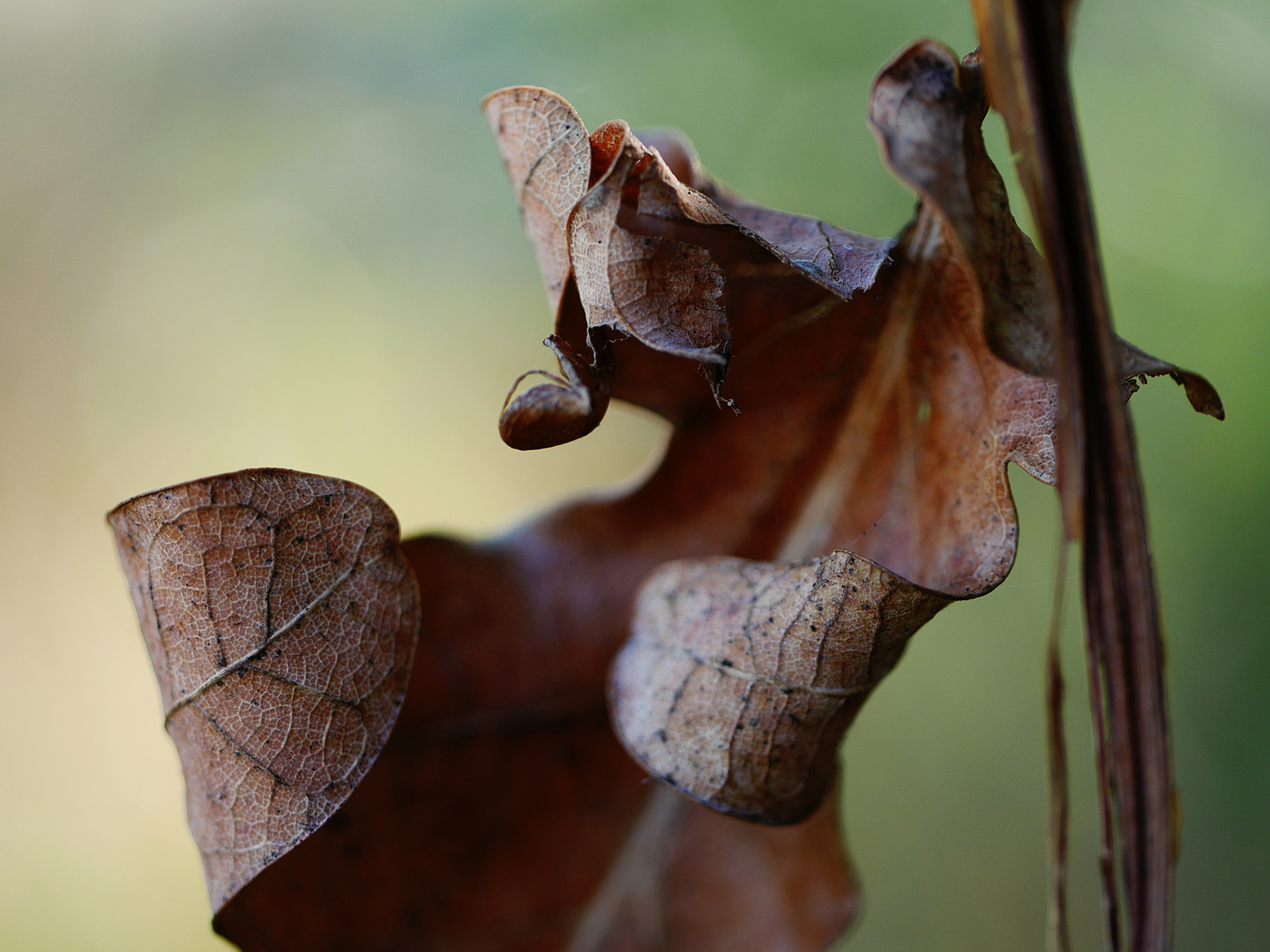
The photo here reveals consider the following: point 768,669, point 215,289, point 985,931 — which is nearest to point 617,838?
point 768,669

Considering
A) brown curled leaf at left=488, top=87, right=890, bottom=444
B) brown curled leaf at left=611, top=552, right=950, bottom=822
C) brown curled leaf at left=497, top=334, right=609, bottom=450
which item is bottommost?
brown curled leaf at left=611, top=552, right=950, bottom=822

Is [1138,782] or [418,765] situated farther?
[418,765]

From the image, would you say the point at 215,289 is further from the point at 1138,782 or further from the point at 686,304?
the point at 1138,782

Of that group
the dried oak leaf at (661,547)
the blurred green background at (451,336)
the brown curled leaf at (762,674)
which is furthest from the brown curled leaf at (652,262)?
the blurred green background at (451,336)

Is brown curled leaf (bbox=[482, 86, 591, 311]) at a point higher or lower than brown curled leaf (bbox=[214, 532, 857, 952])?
higher

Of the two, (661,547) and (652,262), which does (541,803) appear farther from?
(652,262)

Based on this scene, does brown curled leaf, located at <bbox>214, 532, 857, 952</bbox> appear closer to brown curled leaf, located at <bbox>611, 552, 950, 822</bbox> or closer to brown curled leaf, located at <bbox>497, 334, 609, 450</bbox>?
brown curled leaf, located at <bbox>611, 552, 950, 822</bbox>

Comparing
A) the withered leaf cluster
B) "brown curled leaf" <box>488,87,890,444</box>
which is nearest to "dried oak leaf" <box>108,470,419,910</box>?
the withered leaf cluster

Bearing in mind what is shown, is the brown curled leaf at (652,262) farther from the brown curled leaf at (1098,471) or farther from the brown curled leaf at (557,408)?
the brown curled leaf at (1098,471)

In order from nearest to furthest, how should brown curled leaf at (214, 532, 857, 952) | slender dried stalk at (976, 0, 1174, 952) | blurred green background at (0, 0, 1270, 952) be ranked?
slender dried stalk at (976, 0, 1174, 952) < brown curled leaf at (214, 532, 857, 952) < blurred green background at (0, 0, 1270, 952)
